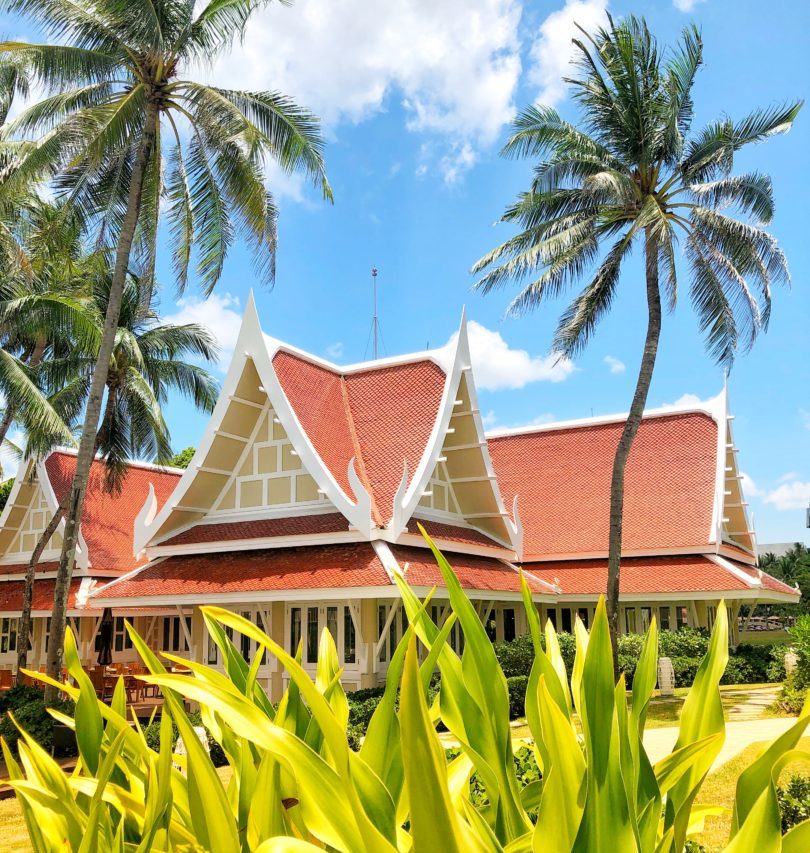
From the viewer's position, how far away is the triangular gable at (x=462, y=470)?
1688 cm

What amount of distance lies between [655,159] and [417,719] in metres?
18.3

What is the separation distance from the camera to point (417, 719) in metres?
1.56

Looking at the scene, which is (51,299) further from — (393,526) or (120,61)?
(393,526)

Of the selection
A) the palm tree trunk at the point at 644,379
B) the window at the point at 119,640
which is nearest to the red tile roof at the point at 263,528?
the palm tree trunk at the point at 644,379

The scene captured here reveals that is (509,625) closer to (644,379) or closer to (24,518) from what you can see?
(644,379)

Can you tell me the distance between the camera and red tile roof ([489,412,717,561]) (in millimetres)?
23062

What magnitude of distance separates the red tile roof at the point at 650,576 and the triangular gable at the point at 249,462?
313 inches

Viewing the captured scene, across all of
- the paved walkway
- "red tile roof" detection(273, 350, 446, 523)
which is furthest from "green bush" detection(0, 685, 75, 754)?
the paved walkway

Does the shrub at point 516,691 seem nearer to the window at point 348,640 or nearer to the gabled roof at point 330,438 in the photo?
the window at point 348,640

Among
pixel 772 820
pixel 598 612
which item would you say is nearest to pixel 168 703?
pixel 598 612

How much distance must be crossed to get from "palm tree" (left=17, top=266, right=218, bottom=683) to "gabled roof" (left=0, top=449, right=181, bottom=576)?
1.02 metres

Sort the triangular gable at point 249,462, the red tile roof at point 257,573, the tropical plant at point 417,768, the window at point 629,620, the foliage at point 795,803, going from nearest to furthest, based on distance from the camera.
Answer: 1. the tropical plant at point 417,768
2. the foliage at point 795,803
3. the red tile roof at point 257,573
4. the triangular gable at point 249,462
5. the window at point 629,620

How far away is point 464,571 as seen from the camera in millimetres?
16734

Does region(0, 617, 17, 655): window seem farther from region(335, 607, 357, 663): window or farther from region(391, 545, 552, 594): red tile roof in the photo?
Result: region(391, 545, 552, 594): red tile roof
